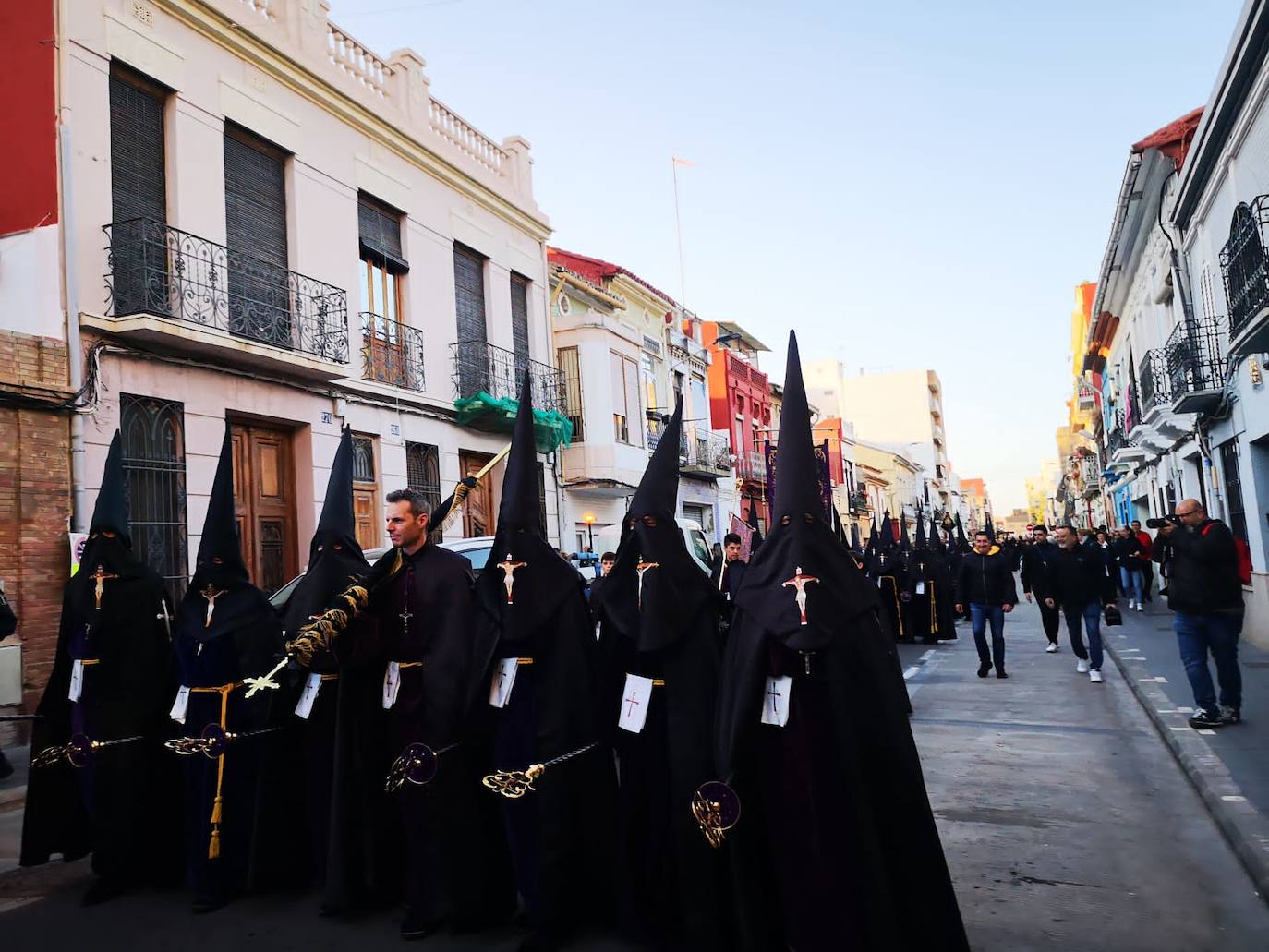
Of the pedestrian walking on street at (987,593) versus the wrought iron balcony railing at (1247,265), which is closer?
the wrought iron balcony railing at (1247,265)

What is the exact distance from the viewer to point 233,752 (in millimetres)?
5020

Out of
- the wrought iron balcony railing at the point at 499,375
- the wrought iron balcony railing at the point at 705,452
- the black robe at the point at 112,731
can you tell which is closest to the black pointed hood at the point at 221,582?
the black robe at the point at 112,731

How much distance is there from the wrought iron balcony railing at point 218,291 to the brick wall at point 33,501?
53.0 inches

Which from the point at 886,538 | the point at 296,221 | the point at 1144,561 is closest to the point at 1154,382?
the point at 1144,561

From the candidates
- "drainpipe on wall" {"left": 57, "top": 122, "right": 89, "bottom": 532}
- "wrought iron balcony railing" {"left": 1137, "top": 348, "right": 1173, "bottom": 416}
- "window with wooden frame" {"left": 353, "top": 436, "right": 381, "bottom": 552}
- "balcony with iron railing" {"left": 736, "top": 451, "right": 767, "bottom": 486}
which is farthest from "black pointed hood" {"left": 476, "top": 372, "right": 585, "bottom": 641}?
"balcony with iron railing" {"left": 736, "top": 451, "right": 767, "bottom": 486}

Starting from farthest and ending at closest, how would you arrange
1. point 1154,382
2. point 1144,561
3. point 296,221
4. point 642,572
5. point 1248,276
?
1. point 1144,561
2. point 1154,382
3. point 296,221
4. point 1248,276
5. point 642,572

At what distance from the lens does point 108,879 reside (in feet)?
16.6

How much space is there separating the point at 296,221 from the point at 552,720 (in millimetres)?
12355

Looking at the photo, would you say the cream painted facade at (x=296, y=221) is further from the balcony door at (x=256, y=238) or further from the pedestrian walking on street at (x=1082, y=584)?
the pedestrian walking on street at (x=1082, y=584)

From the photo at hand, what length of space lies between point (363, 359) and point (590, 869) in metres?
12.7

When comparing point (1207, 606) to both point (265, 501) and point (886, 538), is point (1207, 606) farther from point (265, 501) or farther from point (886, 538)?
point (265, 501)

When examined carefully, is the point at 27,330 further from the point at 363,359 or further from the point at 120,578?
the point at 120,578

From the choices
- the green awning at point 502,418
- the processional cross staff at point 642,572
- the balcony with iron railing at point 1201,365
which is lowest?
the processional cross staff at point 642,572

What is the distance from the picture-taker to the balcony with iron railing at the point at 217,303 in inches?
447
